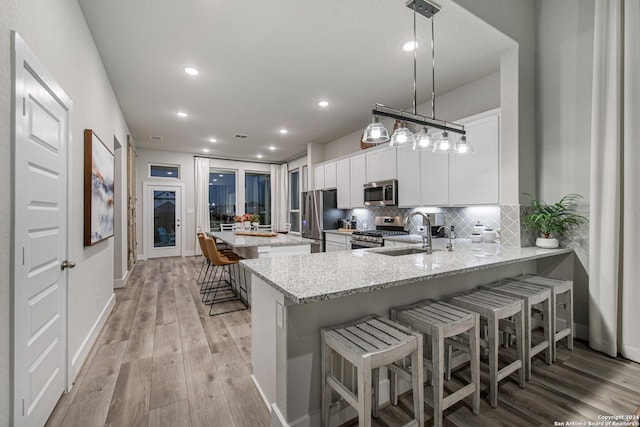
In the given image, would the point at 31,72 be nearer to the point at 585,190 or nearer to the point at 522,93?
the point at 522,93

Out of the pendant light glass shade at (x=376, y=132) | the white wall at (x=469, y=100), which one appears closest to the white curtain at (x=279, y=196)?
the white wall at (x=469, y=100)

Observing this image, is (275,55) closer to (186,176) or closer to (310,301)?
(310,301)

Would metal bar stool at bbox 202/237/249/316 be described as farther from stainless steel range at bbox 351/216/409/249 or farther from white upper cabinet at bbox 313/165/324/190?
white upper cabinet at bbox 313/165/324/190

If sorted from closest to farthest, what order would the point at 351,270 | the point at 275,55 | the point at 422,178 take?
1. the point at 351,270
2. the point at 275,55
3. the point at 422,178

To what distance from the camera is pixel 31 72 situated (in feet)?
4.77

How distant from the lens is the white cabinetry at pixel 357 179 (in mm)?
5090

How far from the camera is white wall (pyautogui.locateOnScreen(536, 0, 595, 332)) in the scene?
103 inches

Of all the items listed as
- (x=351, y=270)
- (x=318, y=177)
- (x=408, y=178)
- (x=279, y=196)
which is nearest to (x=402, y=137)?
(x=351, y=270)

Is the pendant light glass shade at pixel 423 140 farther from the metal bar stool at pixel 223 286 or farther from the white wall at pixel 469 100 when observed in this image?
the metal bar stool at pixel 223 286

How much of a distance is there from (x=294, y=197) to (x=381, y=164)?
4.34 m

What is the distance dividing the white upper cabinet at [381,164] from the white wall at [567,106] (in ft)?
6.14

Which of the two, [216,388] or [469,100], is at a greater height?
[469,100]

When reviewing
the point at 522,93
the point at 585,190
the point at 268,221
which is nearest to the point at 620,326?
the point at 585,190

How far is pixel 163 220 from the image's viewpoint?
764 cm
